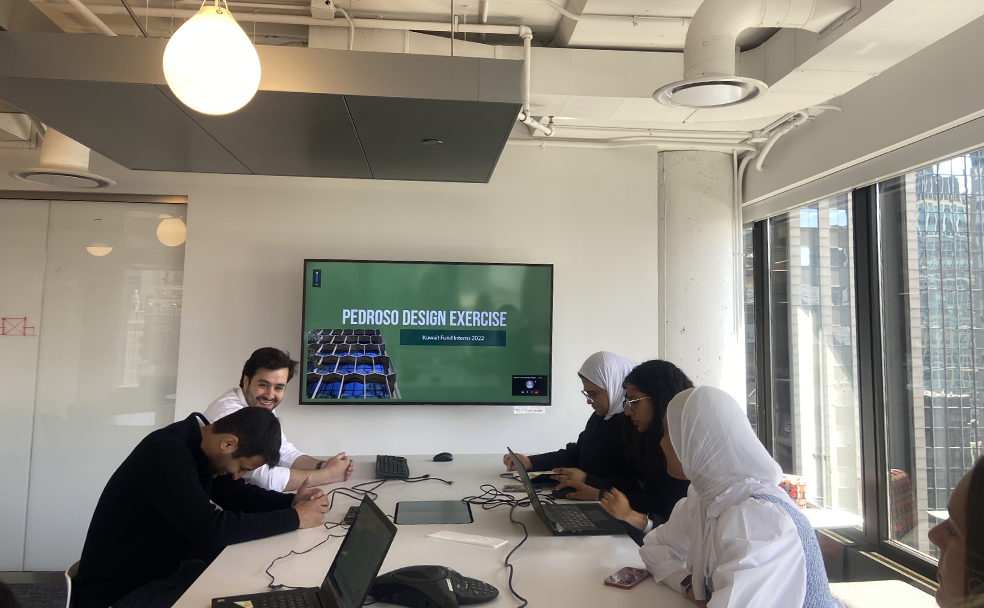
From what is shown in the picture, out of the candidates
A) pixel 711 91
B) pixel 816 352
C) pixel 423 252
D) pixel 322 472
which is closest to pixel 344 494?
pixel 322 472

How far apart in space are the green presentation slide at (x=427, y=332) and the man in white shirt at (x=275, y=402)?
35.9 inches

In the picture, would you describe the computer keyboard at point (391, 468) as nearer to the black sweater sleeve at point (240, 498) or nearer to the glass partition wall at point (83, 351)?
the black sweater sleeve at point (240, 498)

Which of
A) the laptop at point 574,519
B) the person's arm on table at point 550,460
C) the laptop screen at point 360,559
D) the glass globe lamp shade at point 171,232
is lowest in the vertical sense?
the laptop at point 574,519

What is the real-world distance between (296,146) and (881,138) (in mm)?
2931

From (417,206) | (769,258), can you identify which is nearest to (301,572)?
(417,206)

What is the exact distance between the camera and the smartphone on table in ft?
5.67

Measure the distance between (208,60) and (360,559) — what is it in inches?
53.0

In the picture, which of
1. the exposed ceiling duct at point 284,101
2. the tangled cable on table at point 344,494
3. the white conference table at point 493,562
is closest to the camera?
the white conference table at point 493,562

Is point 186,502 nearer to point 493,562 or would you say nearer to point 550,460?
point 493,562

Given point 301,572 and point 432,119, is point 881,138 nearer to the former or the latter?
point 432,119

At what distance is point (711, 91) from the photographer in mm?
2242

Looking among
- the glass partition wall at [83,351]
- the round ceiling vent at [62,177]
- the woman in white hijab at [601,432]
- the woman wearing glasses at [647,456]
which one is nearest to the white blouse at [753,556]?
the woman wearing glasses at [647,456]

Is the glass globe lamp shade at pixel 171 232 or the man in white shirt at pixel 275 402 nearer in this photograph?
the man in white shirt at pixel 275 402

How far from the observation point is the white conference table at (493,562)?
1.66 metres
